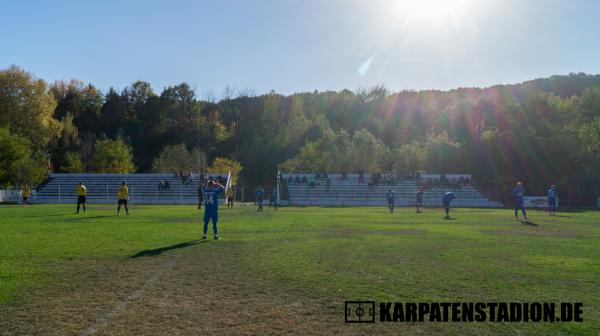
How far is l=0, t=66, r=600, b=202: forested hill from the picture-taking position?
58.1 m

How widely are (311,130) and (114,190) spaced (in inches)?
1742

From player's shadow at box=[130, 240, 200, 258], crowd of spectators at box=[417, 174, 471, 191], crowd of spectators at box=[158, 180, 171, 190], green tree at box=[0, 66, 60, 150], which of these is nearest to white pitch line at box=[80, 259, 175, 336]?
player's shadow at box=[130, 240, 200, 258]

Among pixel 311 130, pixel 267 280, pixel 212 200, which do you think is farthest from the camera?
pixel 311 130

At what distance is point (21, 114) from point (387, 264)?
232ft

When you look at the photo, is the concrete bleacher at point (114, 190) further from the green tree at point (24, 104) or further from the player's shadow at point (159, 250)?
the player's shadow at point (159, 250)

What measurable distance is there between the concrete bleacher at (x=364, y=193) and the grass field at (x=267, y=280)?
36952 mm

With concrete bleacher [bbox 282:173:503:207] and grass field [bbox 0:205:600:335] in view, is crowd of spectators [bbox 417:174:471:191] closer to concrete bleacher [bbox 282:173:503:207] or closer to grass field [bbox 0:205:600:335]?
concrete bleacher [bbox 282:173:503:207]

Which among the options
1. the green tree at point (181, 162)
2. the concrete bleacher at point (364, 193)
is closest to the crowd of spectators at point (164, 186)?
the concrete bleacher at point (364, 193)

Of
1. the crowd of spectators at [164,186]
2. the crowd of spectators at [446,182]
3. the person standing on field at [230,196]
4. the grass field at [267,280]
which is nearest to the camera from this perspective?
the grass field at [267,280]

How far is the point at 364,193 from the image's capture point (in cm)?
5559

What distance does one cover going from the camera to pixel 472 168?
204 ft

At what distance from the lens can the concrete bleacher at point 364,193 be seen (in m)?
53.1

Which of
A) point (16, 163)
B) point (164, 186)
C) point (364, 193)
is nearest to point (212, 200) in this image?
point (364, 193)

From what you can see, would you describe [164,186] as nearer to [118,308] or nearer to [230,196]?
[230,196]
